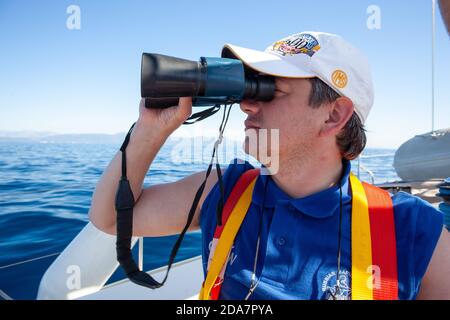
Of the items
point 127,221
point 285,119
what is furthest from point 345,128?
point 127,221

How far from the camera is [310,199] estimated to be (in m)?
0.84

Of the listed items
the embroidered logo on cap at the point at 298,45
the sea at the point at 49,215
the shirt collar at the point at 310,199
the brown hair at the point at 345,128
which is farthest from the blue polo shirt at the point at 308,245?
the embroidered logo on cap at the point at 298,45

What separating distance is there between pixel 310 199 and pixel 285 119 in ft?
0.74

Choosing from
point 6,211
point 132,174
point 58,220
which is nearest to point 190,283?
point 132,174

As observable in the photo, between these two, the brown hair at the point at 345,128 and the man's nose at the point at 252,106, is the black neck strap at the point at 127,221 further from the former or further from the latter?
the brown hair at the point at 345,128

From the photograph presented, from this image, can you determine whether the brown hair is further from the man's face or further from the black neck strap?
the black neck strap

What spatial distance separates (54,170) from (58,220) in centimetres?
326

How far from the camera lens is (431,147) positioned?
463cm

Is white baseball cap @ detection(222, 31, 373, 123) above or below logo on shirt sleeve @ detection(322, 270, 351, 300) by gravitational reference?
above

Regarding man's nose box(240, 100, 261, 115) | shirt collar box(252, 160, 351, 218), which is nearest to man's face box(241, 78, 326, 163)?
man's nose box(240, 100, 261, 115)

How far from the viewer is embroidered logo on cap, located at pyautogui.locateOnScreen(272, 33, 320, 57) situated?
83 cm

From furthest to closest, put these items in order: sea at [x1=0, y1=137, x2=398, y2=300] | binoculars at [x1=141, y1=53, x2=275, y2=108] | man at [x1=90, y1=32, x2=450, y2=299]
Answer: sea at [x1=0, y1=137, x2=398, y2=300]
man at [x1=90, y1=32, x2=450, y2=299]
binoculars at [x1=141, y1=53, x2=275, y2=108]

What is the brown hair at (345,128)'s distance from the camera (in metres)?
0.83

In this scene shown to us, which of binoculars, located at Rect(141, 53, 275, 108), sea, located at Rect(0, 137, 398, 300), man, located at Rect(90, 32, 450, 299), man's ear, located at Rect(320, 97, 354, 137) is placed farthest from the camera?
sea, located at Rect(0, 137, 398, 300)
